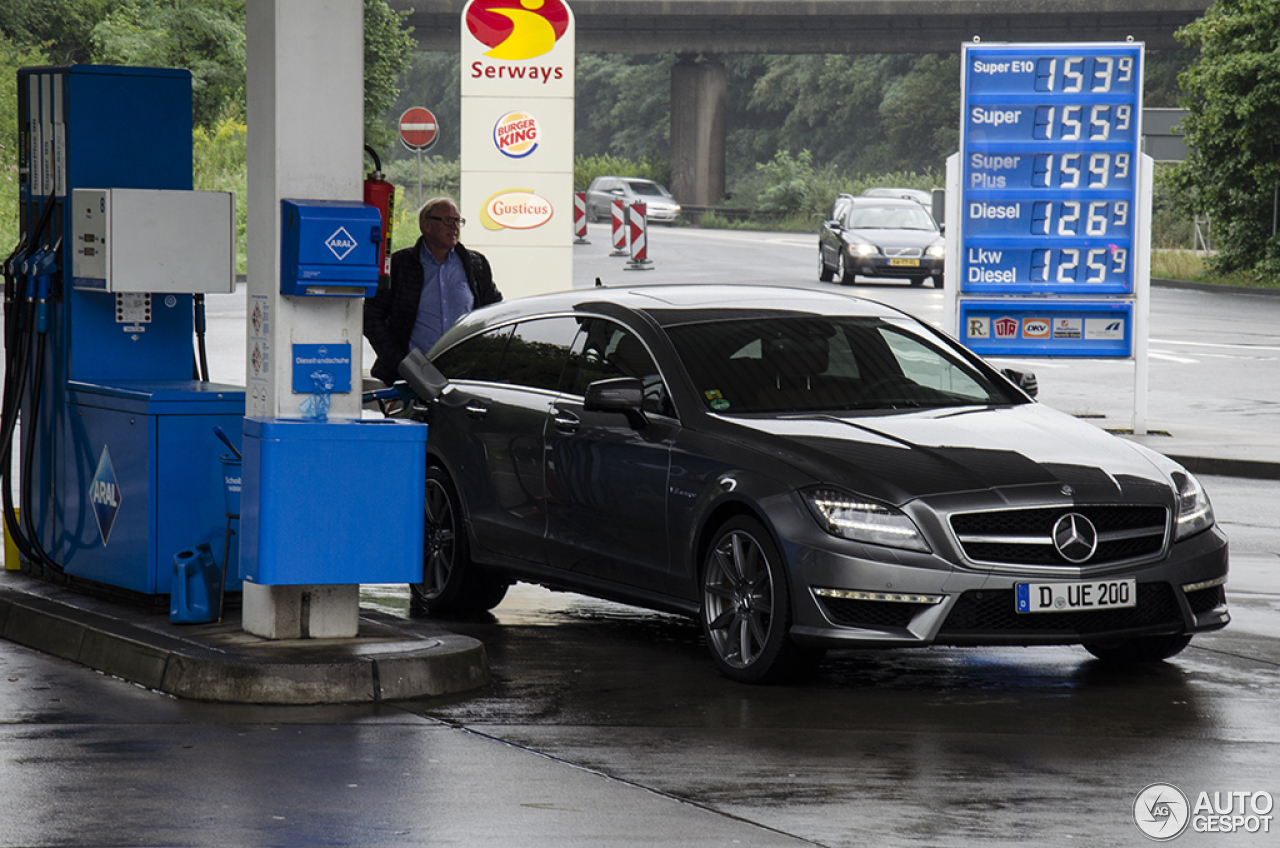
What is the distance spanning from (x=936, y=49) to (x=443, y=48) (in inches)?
667

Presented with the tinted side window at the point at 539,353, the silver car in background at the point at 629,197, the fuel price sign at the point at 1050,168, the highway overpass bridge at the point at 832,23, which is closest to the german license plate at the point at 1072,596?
the tinted side window at the point at 539,353

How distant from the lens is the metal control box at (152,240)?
891 centimetres

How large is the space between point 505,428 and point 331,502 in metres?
1.68

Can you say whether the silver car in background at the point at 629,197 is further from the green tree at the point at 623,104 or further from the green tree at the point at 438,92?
the green tree at the point at 438,92

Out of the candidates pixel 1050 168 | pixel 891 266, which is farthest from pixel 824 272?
pixel 1050 168

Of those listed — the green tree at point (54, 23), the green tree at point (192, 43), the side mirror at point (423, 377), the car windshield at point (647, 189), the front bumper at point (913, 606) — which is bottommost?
the front bumper at point (913, 606)

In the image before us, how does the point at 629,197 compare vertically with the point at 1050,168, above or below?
above

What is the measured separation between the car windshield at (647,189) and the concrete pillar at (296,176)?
2350 inches

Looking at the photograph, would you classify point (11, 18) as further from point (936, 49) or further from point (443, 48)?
point (936, 49)

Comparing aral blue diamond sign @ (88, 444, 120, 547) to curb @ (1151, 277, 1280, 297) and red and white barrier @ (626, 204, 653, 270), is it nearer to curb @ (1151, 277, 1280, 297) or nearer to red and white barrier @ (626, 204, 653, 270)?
red and white barrier @ (626, 204, 653, 270)

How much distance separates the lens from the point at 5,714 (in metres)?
7.15

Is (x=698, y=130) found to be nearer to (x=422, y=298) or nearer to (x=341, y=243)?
(x=422, y=298)

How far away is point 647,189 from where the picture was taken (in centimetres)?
6812

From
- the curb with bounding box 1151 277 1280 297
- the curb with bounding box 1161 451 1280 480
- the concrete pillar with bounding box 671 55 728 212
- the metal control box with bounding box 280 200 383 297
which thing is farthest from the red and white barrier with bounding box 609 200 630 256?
the metal control box with bounding box 280 200 383 297
